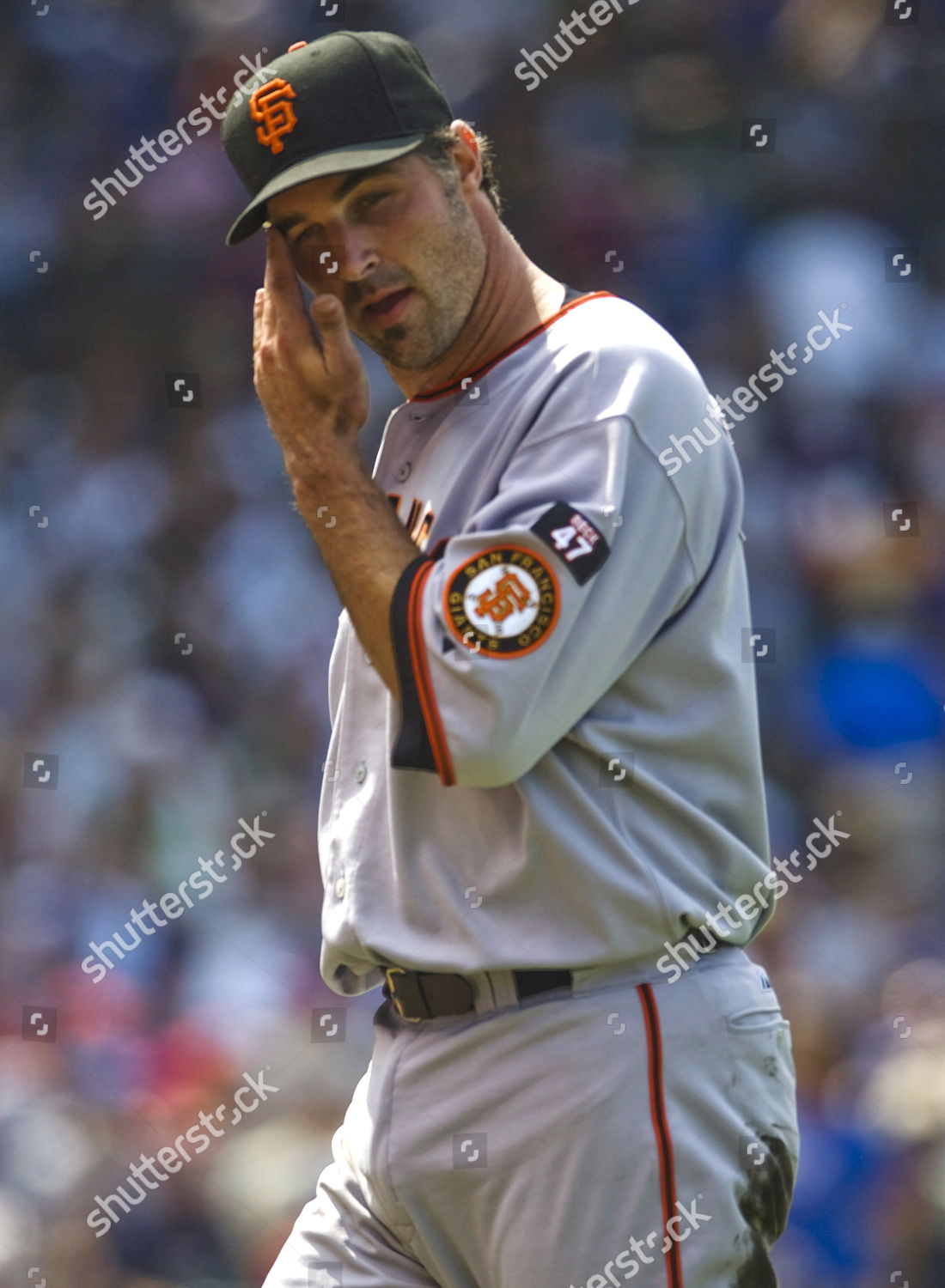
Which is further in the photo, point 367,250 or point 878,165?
point 878,165

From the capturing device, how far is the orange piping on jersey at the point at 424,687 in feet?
5.14

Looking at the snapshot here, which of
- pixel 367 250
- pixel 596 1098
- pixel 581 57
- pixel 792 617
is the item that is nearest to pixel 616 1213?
pixel 596 1098

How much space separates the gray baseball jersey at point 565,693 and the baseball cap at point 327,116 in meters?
0.28

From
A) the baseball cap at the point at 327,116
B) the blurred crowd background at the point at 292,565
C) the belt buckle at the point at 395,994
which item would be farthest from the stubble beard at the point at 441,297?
the blurred crowd background at the point at 292,565

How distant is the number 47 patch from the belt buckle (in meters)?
0.47

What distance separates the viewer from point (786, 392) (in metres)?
4.57

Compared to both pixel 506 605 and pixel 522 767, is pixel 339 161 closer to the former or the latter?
pixel 506 605

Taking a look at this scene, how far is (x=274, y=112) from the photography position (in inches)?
73.1

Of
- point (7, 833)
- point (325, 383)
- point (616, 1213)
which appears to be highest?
point (325, 383)

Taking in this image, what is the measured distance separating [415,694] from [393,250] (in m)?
0.56

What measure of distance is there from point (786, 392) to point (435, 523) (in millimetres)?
2986

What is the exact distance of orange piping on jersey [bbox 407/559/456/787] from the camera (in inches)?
61.7

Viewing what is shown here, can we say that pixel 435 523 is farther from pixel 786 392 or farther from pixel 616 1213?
pixel 786 392

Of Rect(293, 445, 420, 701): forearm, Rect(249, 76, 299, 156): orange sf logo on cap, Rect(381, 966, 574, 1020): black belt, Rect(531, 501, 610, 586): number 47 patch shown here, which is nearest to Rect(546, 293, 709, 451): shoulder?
Rect(531, 501, 610, 586): number 47 patch
